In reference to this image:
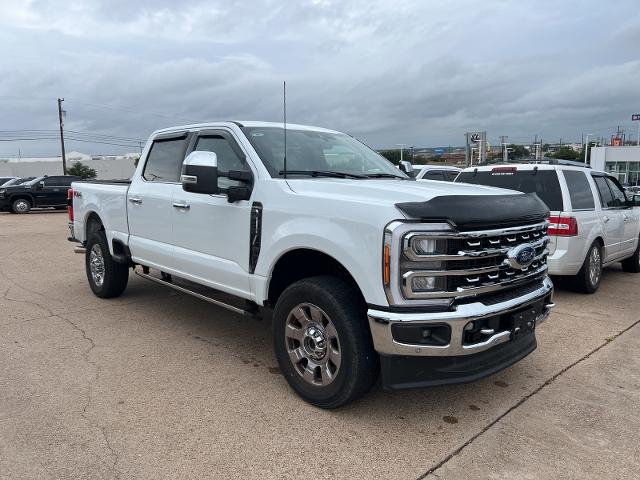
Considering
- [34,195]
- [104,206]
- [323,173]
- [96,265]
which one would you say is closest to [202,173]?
[323,173]

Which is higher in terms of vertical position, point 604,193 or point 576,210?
point 604,193

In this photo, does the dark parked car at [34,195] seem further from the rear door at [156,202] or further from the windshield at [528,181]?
the windshield at [528,181]

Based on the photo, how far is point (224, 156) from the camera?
Answer: 4.60 metres

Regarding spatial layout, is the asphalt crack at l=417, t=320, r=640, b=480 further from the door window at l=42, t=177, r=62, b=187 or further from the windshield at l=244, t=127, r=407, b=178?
the door window at l=42, t=177, r=62, b=187

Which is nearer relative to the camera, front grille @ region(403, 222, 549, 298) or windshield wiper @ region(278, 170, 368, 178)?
front grille @ region(403, 222, 549, 298)

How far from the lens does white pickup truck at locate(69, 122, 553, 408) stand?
309 centimetres


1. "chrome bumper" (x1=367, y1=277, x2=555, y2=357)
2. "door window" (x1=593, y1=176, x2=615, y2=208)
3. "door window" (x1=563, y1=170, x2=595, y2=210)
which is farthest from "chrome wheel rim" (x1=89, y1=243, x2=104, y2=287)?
"door window" (x1=593, y1=176, x2=615, y2=208)

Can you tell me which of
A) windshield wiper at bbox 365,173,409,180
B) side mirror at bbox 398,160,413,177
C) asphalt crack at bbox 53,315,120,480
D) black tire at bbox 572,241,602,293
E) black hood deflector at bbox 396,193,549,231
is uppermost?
side mirror at bbox 398,160,413,177

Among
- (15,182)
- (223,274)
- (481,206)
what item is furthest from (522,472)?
(15,182)

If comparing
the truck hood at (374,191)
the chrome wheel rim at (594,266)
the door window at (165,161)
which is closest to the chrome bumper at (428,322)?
the truck hood at (374,191)

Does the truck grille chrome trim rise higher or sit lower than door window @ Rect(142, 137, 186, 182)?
lower

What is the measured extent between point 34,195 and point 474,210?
78.8 ft

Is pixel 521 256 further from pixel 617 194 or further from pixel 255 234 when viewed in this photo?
pixel 617 194

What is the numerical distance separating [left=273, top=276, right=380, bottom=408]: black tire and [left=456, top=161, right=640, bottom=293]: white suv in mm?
4157
